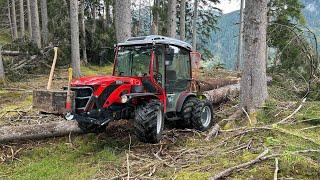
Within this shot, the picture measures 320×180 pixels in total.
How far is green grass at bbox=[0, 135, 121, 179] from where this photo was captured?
679 cm

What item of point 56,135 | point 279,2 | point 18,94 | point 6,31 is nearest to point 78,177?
point 56,135

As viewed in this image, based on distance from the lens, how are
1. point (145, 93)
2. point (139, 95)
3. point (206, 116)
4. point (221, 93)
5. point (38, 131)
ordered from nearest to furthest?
point (139, 95)
point (145, 93)
point (38, 131)
point (206, 116)
point (221, 93)

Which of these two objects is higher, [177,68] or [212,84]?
[177,68]

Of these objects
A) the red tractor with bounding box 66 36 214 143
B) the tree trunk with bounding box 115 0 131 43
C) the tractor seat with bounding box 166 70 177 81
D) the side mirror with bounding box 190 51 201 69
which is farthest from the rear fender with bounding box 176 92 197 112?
the tree trunk with bounding box 115 0 131 43

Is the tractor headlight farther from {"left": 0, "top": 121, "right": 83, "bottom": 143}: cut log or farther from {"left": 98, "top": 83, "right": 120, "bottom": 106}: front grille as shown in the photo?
{"left": 0, "top": 121, "right": 83, "bottom": 143}: cut log

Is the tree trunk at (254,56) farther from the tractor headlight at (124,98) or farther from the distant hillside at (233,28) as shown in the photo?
the tractor headlight at (124,98)

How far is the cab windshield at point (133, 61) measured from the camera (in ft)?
28.2

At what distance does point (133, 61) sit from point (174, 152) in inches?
91.1

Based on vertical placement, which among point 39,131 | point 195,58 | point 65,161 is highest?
point 195,58

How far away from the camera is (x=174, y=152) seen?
757cm

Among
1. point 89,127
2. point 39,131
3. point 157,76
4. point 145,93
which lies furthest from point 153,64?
point 39,131

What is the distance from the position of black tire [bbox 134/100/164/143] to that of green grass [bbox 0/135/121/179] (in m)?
0.62

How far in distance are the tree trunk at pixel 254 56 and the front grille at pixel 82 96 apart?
3.94 meters

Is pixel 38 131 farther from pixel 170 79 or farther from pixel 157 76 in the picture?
pixel 170 79
